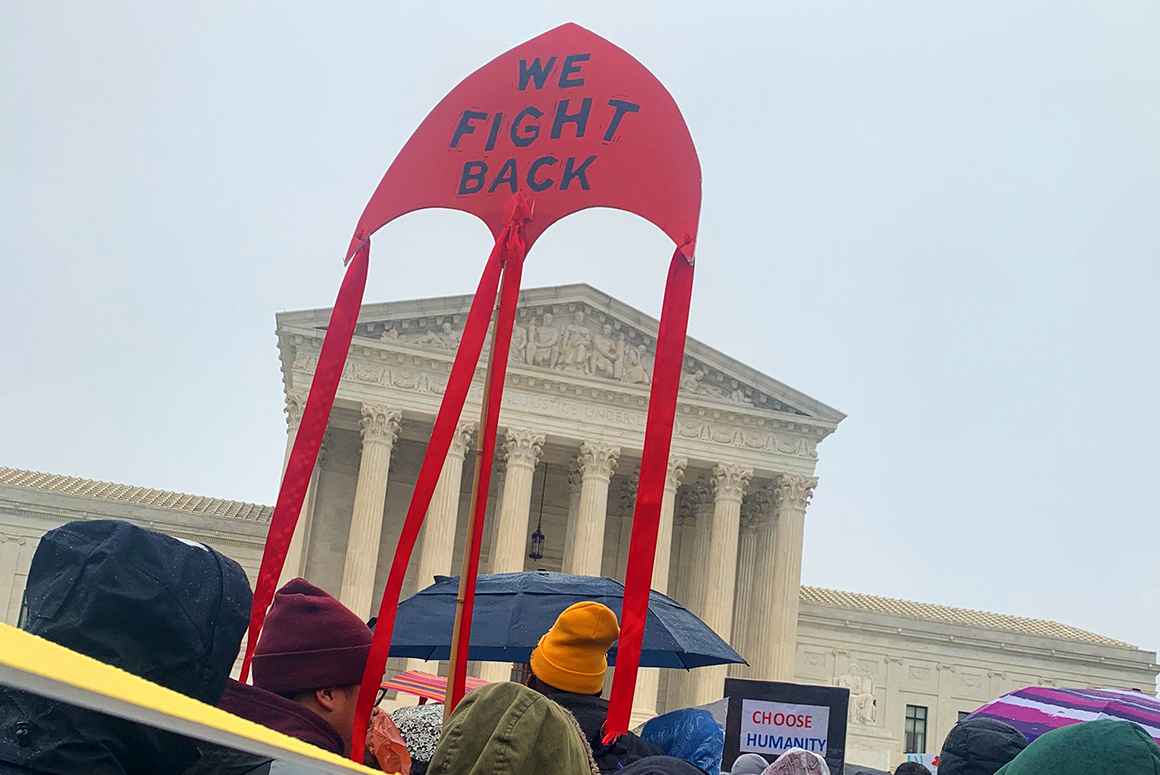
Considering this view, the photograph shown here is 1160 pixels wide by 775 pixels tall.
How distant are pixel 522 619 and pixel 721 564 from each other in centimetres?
2655

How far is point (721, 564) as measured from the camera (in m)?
35.4

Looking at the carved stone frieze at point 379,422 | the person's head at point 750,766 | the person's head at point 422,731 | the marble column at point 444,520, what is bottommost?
the person's head at point 750,766

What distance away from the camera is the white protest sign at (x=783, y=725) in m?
9.09

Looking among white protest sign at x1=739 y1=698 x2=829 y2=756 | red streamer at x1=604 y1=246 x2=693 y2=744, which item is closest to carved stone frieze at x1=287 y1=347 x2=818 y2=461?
white protest sign at x1=739 y1=698 x2=829 y2=756

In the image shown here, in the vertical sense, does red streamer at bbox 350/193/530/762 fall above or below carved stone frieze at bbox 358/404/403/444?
below

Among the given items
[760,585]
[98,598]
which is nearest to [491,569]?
[760,585]

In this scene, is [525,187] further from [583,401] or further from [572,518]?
[572,518]

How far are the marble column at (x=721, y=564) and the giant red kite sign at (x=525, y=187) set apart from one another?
29.9 meters

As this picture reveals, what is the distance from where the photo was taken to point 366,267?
6223 millimetres

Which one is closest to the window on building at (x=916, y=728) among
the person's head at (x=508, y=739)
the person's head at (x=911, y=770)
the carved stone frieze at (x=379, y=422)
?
the carved stone frieze at (x=379, y=422)

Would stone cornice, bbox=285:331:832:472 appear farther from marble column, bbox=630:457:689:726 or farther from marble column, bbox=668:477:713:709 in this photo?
marble column, bbox=668:477:713:709

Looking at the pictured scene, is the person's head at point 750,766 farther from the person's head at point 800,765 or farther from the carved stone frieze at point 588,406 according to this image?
the carved stone frieze at point 588,406

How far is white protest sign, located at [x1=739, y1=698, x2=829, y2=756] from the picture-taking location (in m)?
9.09

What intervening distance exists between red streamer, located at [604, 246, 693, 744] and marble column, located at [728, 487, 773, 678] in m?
32.3
